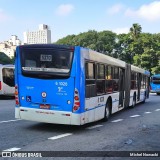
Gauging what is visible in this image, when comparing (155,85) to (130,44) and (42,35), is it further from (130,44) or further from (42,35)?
(42,35)

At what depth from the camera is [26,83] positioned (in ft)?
36.7

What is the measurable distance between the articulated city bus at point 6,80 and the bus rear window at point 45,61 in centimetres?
1742

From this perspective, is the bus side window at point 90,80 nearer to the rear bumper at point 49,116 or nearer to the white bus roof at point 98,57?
the white bus roof at point 98,57

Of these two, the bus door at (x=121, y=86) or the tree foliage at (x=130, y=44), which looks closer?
the bus door at (x=121, y=86)

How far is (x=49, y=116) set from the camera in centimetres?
1073

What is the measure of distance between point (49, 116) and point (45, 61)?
171 cm

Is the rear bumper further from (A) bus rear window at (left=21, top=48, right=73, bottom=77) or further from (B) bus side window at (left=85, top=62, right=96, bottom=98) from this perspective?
(A) bus rear window at (left=21, top=48, right=73, bottom=77)

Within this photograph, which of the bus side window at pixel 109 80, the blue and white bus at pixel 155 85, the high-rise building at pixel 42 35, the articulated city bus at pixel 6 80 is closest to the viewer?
the bus side window at pixel 109 80

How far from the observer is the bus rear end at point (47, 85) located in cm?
1063

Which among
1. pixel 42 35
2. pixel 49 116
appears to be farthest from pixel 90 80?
pixel 42 35

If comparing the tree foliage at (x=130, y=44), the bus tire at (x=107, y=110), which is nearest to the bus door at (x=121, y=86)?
the bus tire at (x=107, y=110)

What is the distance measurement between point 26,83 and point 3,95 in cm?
1866

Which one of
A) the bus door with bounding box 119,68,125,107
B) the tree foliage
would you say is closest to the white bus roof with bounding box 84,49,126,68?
the bus door with bounding box 119,68,125,107

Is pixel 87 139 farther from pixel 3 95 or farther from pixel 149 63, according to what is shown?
pixel 149 63
